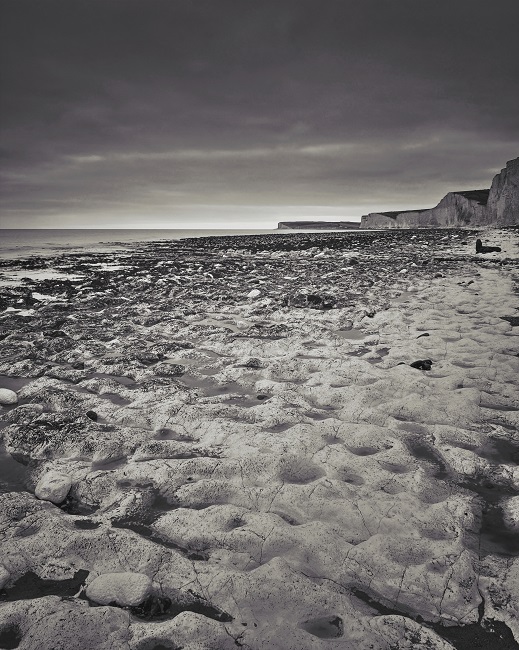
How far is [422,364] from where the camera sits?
446cm

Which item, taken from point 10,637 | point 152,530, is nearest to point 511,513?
point 152,530

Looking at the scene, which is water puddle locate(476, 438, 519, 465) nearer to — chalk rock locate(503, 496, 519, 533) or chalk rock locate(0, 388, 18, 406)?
chalk rock locate(503, 496, 519, 533)

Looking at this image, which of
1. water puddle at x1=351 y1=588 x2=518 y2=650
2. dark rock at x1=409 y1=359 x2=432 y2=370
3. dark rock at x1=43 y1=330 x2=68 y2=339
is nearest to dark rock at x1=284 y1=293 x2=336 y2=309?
dark rock at x1=409 y1=359 x2=432 y2=370

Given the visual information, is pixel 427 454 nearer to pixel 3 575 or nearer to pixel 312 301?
pixel 3 575

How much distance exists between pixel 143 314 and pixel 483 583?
7409 millimetres

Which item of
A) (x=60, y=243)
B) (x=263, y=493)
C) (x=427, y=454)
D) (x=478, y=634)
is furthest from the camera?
(x=60, y=243)

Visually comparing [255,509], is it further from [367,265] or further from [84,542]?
[367,265]

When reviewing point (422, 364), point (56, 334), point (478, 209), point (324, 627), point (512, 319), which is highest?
point (478, 209)

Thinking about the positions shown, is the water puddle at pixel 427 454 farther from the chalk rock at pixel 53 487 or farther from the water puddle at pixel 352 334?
the water puddle at pixel 352 334

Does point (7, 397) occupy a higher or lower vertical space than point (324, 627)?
higher

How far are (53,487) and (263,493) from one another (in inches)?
57.0

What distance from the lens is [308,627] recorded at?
1.67 m

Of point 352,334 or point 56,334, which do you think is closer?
point 352,334

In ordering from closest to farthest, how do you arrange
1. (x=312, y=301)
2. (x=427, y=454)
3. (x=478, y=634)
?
(x=478, y=634) → (x=427, y=454) → (x=312, y=301)
